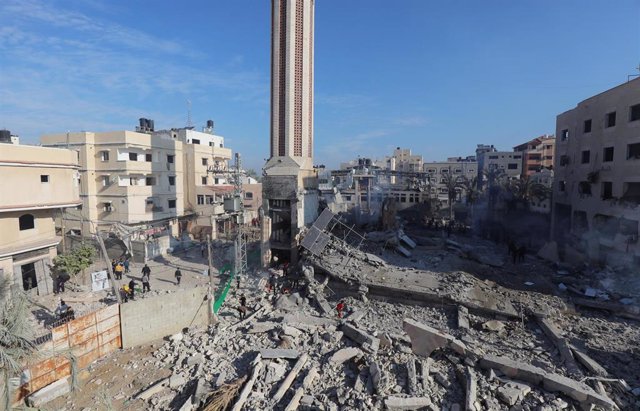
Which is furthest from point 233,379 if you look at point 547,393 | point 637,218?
point 637,218

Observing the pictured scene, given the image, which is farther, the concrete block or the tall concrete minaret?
the tall concrete minaret

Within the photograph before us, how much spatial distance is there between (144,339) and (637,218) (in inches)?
994

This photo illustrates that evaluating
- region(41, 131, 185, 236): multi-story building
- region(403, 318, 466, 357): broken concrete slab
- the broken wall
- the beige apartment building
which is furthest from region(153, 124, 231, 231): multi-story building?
region(403, 318, 466, 357): broken concrete slab

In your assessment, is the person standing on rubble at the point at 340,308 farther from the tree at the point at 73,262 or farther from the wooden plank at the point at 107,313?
the tree at the point at 73,262

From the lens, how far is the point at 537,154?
197 ft

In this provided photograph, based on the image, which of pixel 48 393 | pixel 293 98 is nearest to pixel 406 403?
pixel 48 393

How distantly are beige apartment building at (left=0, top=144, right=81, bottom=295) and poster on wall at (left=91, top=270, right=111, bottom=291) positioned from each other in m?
2.80

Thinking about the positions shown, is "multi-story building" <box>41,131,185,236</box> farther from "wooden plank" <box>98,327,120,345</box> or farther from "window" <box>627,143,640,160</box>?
"window" <box>627,143,640,160</box>

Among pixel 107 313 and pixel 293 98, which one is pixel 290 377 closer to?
pixel 107 313

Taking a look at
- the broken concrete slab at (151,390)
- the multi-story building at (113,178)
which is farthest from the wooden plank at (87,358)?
the multi-story building at (113,178)

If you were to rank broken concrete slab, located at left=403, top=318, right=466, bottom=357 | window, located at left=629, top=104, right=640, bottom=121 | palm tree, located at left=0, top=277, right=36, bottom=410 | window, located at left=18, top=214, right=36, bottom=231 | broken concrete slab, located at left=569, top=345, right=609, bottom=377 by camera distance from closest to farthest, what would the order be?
palm tree, located at left=0, top=277, right=36, bottom=410
broken concrete slab, located at left=569, top=345, right=609, bottom=377
broken concrete slab, located at left=403, top=318, right=466, bottom=357
window, located at left=18, top=214, right=36, bottom=231
window, located at left=629, top=104, right=640, bottom=121

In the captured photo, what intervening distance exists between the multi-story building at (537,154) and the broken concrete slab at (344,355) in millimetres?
58016

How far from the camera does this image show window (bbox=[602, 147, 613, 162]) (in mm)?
22438

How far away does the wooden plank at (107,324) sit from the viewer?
12477 mm
